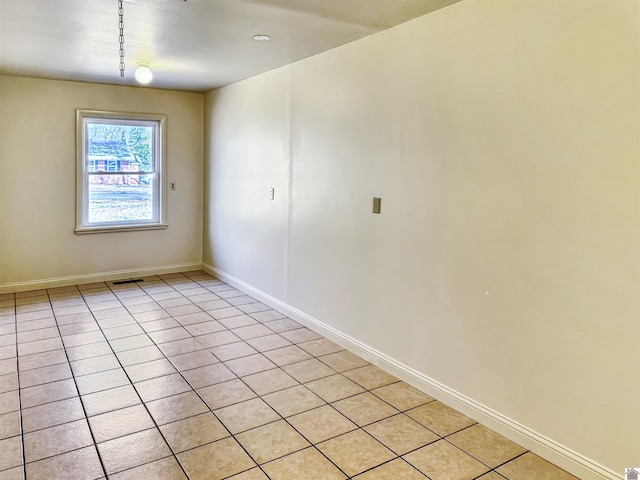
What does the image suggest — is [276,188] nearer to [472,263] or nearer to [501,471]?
[472,263]

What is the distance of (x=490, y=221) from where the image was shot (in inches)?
97.6

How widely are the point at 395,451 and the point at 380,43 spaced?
97.5 inches

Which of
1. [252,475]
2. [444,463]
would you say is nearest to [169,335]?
[252,475]

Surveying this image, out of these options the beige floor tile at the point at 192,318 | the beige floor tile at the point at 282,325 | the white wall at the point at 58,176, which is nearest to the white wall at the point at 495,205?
the beige floor tile at the point at 282,325

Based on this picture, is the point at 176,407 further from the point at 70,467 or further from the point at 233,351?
the point at 233,351

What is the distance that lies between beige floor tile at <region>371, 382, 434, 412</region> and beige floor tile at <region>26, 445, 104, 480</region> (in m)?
1.59

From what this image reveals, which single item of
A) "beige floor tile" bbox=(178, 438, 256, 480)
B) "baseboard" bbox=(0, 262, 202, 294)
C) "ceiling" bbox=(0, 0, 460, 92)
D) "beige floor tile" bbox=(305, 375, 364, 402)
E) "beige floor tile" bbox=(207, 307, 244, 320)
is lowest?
"beige floor tile" bbox=(178, 438, 256, 480)

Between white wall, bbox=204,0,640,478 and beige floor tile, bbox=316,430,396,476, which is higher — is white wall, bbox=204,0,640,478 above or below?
above

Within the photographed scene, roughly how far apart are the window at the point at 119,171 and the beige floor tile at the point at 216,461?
3.86 m

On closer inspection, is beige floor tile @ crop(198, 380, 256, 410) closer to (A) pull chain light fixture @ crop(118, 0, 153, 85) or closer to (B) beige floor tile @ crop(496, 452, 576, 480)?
(B) beige floor tile @ crop(496, 452, 576, 480)

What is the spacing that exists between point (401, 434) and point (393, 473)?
0.35 meters

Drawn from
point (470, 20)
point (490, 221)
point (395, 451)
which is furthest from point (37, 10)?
point (395, 451)

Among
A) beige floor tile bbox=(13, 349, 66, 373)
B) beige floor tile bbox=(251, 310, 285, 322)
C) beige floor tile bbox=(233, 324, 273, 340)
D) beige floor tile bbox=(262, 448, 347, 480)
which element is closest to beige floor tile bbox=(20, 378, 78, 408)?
beige floor tile bbox=(13, 349, 66, 373)

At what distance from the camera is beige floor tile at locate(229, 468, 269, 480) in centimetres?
211
